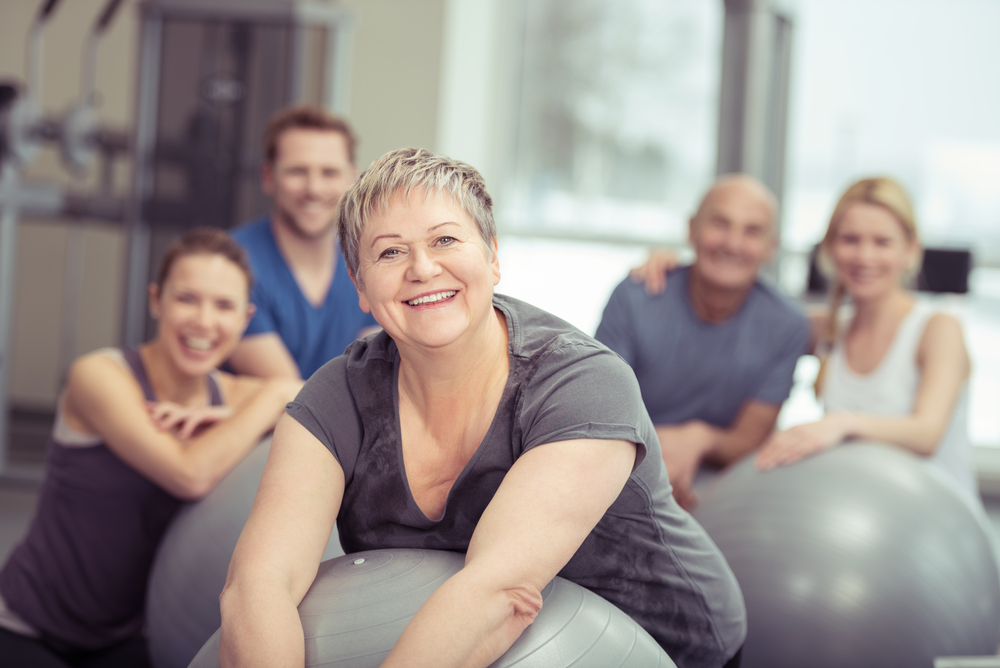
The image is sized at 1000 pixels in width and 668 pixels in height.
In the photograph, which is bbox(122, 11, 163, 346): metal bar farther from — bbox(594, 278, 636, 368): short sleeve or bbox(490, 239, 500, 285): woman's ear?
bbox(490, 239, 500, 285): woman's ear

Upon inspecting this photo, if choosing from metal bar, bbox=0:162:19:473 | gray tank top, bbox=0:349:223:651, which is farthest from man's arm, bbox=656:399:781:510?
metal bar, bbox=0:162:19:473

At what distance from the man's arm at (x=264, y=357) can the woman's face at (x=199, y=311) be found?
37 cm

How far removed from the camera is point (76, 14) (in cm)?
434

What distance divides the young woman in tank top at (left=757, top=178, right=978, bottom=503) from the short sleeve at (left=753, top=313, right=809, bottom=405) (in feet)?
0.27

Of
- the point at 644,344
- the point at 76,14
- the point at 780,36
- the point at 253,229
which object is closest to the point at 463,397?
the point at 644,344

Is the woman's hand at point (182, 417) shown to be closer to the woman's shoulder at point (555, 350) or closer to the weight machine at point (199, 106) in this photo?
the woman's shoulder at point (555, 350)

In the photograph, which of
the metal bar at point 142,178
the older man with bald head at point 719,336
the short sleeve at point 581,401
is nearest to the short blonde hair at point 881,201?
the older man with bald head at point 719,336

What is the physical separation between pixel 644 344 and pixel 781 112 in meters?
1.69

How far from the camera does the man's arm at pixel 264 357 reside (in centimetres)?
218

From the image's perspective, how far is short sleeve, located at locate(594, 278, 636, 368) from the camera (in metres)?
2.28

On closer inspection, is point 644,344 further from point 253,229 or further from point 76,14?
point 76,14

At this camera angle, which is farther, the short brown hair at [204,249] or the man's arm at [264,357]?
the man's arm at [264,357]

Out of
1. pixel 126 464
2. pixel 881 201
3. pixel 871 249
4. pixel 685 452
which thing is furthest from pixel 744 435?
pixel 126 464

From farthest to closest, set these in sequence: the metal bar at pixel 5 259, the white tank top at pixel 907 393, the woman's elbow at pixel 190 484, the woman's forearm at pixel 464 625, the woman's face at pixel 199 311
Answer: the metal bar at pixel 5 259, the white tank top at pixel 907 393, the woman's face at pixel 199 311, the woman's elbow at pixel 190 484, the woman's forearm at pixel 464 625
